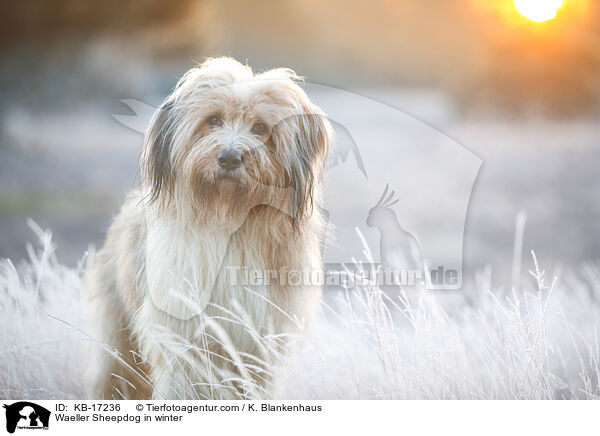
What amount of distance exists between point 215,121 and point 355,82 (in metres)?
0.92

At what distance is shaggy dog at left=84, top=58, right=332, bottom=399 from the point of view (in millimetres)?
3217

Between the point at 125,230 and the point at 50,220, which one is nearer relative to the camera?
the point at 125,230

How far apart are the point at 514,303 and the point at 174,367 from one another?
6.47ft

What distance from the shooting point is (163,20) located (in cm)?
369

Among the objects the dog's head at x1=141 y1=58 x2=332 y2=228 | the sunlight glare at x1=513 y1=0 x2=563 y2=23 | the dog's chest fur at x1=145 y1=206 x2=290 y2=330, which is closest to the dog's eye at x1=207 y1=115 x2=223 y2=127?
the dog's head at x1=141 y1=58 x2=332 y2=228

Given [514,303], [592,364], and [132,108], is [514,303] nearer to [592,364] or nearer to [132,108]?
[592,364]

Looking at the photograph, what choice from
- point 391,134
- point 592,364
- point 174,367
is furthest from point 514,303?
point 174,367

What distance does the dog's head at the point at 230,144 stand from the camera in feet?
10.4

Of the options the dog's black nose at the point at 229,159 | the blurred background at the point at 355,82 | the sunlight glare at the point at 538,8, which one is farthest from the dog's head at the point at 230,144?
the sunlight glare at the point at 538,8

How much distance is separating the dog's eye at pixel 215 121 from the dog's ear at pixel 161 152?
197 millimetres
